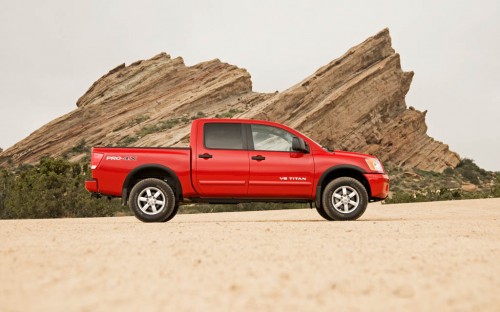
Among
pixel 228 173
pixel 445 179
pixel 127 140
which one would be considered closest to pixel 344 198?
pixel 228 173

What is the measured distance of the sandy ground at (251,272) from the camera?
3.98 metres

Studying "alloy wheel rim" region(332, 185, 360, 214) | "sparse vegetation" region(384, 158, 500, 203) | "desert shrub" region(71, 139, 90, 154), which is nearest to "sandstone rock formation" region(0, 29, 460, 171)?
"desert shrub" region(71, 139, 90, 154)

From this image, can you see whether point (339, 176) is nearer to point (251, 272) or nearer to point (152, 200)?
point (152, 200)

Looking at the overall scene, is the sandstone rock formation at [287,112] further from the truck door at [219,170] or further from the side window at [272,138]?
the truck door at [219,170]

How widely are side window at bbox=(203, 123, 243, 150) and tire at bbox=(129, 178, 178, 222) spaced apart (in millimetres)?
1164

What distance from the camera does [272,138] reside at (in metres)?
11.5

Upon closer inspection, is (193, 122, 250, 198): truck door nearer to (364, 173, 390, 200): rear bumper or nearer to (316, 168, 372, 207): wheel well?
(316, 168, 372, 207): wheel well

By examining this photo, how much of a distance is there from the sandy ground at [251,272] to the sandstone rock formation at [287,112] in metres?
44.9

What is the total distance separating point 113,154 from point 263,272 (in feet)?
22.1

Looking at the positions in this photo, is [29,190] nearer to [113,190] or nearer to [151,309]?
[113,190]

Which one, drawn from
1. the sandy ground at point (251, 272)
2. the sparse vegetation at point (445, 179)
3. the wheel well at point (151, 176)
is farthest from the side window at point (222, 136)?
the sparse vegetation at point (445, 179)

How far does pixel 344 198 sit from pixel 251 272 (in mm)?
6503

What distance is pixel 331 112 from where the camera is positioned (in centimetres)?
5384

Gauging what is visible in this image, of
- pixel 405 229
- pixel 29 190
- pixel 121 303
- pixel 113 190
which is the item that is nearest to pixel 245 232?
pixel 405 229
